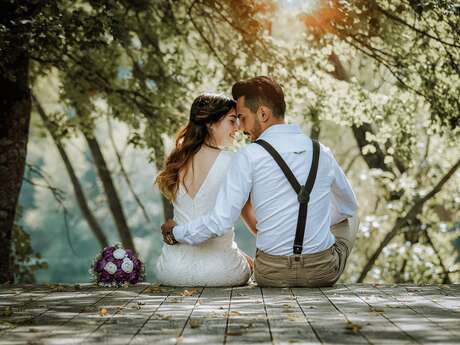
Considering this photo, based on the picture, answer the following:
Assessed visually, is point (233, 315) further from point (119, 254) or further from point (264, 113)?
point (119, 254)

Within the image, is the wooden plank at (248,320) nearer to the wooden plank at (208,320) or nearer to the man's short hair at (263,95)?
the wooden plank at (208,320)

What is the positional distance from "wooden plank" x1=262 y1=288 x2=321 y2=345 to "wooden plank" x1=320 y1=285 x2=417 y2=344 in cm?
25

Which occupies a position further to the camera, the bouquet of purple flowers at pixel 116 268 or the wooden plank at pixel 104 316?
the bouquet of purple flowers at pixel 116 268

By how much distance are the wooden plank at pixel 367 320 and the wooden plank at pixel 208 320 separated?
0.69m

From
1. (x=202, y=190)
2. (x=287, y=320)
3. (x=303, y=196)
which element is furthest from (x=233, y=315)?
(x=202, y=190)

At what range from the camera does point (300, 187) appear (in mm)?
6059

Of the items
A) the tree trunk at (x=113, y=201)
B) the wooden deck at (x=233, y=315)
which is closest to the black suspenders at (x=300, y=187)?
the wooden deck at (x=233, y=315)

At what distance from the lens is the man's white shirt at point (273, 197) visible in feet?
19.9

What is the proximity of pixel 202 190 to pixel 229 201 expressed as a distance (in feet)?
1.93

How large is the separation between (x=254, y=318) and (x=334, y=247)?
2.02 m

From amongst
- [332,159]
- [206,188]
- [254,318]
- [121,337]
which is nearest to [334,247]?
[332,159]

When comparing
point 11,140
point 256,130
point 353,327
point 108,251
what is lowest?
point 353,327

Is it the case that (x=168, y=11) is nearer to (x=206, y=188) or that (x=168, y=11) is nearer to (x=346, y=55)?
(x=346, y=55)

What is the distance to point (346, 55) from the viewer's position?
10125mm
